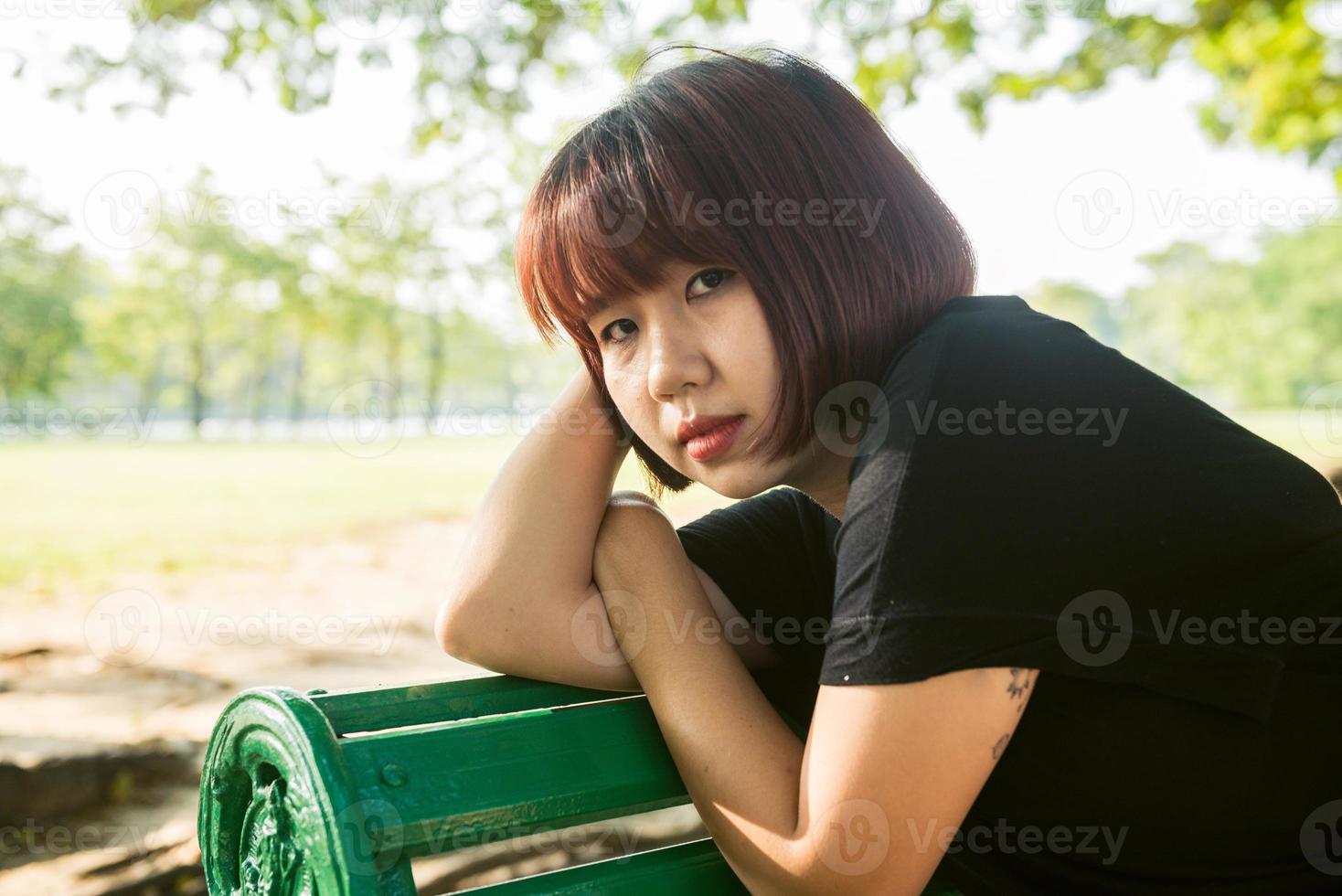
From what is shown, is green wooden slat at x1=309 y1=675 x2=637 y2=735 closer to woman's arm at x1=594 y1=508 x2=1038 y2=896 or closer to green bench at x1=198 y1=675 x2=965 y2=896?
green bench at x1=198 y1=675 x2=965 y2=896

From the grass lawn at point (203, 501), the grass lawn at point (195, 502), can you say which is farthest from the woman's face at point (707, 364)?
the grass lawn at point (195, 502)

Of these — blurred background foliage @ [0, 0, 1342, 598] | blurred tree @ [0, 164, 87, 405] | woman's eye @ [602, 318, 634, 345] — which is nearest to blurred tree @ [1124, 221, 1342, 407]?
blurred background foliage @ [0, 0, 1342, 598]

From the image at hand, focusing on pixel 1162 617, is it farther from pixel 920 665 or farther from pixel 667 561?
pixel 667 561

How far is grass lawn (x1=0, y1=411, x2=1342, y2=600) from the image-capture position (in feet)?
42.9

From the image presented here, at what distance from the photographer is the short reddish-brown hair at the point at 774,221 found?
1557 mm

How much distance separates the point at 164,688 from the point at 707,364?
6.18 meters

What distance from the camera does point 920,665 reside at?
3.92 ft

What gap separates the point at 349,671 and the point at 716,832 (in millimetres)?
6446

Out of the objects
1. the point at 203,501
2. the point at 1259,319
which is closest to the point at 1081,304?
the point at 1259,319

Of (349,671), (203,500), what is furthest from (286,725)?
(203,500)

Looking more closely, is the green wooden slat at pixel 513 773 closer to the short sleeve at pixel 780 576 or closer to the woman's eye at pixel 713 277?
the short sleeve at pixel 780 576

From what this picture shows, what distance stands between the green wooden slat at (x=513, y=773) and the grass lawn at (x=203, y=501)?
5682 mm

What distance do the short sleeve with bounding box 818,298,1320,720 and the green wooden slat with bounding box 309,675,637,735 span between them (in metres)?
0.53

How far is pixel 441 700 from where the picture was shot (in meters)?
1.55
